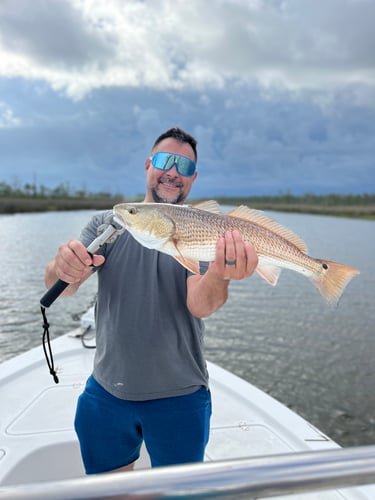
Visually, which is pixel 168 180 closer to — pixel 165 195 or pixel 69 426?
pixel 165 195

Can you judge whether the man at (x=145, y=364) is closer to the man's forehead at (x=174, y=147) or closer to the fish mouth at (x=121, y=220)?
the fish mouth at (x=121, y=220)

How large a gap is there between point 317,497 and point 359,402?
21.5 feet

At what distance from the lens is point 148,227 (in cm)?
221

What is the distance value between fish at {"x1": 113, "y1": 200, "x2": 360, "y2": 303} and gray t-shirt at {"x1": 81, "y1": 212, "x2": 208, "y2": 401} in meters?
0.30

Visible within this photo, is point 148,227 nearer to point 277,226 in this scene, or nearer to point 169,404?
point 277,226

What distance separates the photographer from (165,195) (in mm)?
2721

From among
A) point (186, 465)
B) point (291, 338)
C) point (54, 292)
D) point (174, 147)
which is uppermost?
point (174, 147)

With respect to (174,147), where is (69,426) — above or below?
below

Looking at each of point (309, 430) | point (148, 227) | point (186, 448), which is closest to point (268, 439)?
point (309, 430)

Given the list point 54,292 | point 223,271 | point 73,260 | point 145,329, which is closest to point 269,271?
point 223,271

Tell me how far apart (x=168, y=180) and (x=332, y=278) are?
1328 mm

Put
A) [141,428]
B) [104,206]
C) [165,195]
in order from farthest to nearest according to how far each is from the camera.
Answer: [104,206]
[165,195]
[141,428]

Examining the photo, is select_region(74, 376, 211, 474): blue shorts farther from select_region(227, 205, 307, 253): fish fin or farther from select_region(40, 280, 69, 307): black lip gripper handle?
select_region(227, 205, 307, 253): fish fin

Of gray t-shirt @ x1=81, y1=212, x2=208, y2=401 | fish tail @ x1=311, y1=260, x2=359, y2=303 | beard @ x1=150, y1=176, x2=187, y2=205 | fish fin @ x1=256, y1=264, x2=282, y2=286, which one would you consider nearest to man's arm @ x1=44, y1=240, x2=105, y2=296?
gray t-shirt @ x1=81, y1=212, x2=208, y2=401
